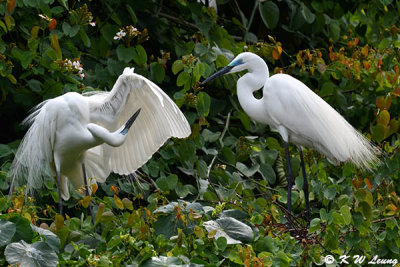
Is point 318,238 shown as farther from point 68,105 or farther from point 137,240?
point 68,105

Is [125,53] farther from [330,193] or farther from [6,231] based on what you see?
[6,231]

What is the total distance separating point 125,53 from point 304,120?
3.44 feet

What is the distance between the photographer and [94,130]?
415 centimetres

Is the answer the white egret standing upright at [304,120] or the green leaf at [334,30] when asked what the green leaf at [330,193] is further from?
the green leaf at [334,30]

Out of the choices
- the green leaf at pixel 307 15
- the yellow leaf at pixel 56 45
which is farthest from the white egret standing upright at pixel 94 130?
the green leaf at pixel 307 15

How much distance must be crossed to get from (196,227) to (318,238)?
2.68ft

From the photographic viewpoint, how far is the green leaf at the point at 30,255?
2.94 metres

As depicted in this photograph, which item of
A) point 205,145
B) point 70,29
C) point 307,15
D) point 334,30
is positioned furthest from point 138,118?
point 334,30

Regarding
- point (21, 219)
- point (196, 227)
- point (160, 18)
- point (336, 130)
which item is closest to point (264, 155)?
point (336, 130)

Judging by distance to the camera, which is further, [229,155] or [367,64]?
[367,64]

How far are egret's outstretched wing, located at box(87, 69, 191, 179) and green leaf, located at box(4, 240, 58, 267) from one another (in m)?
1.11


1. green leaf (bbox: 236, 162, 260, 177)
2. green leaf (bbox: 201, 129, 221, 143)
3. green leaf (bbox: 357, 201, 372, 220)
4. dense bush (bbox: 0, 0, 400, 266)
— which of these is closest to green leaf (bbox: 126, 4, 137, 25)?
dense bush (bbox: 0, 0, 400, 266)

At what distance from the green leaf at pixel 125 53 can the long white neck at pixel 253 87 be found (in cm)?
62

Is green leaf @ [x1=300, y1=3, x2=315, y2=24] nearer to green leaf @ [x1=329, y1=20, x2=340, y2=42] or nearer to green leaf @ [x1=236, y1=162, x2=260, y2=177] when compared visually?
green leaf @ [x1=329, y1=20, x2=340, y2=42]
